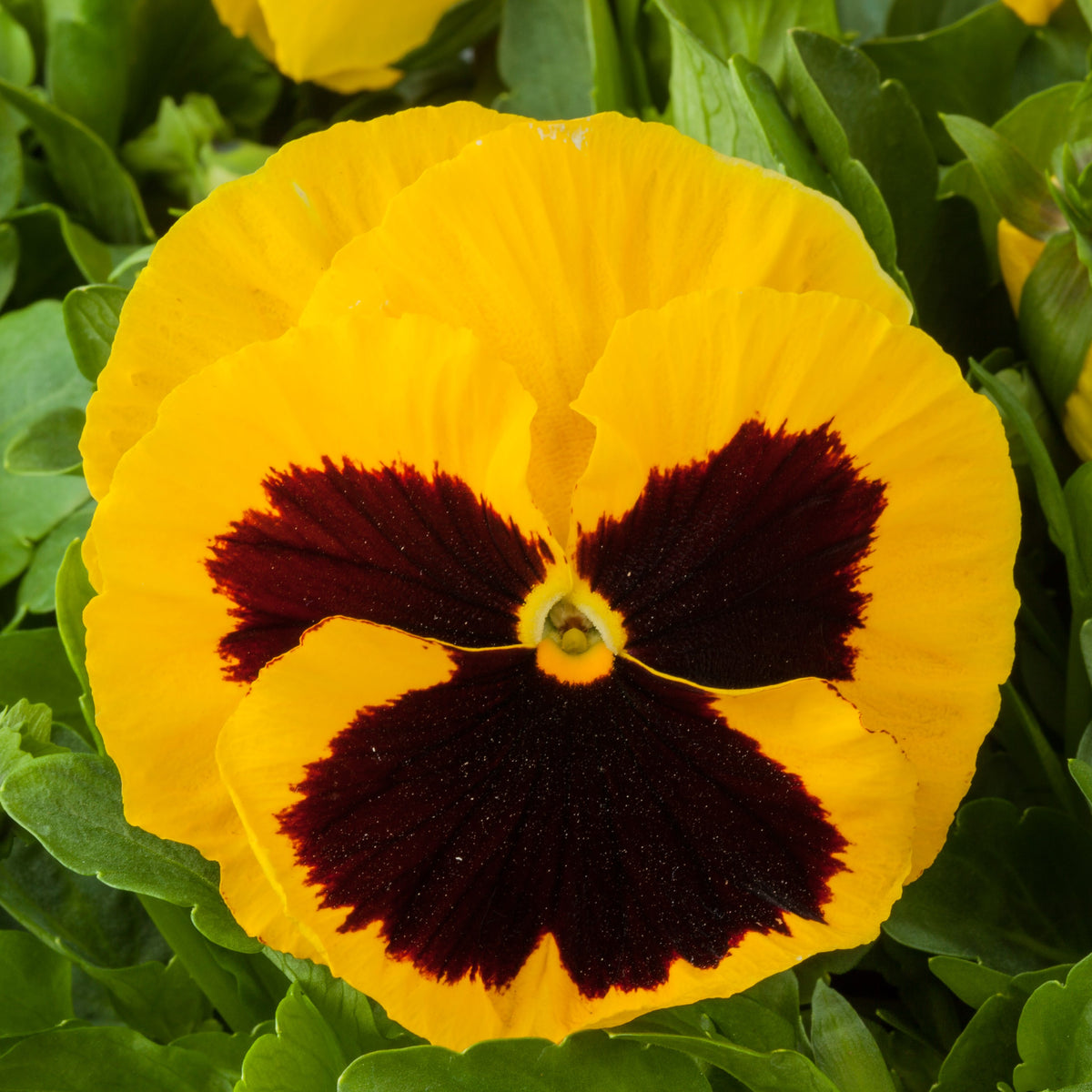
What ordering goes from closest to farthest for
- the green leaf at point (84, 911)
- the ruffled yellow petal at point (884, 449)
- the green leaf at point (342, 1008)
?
the ruffled yellow petal at point (884, 449), the green leaf at point (342, 1008), the green leaf at point (84, 911)

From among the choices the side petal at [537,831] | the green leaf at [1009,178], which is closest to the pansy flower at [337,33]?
the green leaf at [1009,178]

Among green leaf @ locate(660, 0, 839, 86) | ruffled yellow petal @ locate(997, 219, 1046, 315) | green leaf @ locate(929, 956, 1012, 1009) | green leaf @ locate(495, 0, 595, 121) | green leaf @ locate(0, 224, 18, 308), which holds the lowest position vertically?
green leaf @ locate(929, 956, 1012, 1009)

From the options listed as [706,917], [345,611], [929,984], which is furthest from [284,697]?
[929,984]

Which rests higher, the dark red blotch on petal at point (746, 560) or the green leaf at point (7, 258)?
the dark red blotch on petal at point (746, 560)

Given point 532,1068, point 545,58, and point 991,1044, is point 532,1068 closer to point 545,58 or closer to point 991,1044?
point 991,1044

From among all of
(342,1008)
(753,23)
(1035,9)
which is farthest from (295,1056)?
(1035,9)

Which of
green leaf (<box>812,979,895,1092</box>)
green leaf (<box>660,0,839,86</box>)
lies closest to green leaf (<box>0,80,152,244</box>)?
green leaf (<box>660,0,839,86</box>)

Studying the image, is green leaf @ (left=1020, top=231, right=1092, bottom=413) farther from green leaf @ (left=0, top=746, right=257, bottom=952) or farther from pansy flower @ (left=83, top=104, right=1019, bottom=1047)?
green leaf @ (left=0, top=746, right=257, bottom=952)

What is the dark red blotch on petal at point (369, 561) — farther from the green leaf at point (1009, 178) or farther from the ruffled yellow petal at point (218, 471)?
the green leaf at point (1009, 178)
